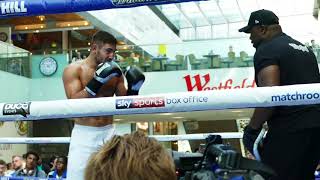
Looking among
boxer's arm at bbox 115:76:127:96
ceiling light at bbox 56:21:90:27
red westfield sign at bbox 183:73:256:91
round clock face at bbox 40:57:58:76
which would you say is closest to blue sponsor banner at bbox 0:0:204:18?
boxer's arm at bbox 115:76:127:96

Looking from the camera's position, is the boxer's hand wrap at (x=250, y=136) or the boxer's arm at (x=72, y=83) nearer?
the boxer's hand wrap at (x=250, y=136)

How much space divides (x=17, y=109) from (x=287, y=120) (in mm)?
1127

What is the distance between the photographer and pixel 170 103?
1937mm

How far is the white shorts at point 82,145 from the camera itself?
7.96 ft

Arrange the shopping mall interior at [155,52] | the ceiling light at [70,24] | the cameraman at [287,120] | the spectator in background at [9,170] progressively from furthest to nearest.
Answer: the ceiling light at [70,24] → the shopping mall interior at [155,52] → the spectator in background at [9,170] → the cameraman at [287,120]

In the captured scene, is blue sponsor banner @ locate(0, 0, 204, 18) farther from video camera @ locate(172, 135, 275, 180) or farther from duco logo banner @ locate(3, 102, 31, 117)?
video camera @ locate(172, 135, 275, 180)

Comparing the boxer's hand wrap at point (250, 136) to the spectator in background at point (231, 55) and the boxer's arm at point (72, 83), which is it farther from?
the spectator in background at point (231, 55)

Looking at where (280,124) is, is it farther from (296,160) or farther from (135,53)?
(135,53)

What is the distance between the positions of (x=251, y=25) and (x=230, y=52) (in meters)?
11.1

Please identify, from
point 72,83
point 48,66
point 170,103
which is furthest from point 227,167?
point 48,66

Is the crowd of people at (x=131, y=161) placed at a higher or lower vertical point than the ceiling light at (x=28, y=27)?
lower

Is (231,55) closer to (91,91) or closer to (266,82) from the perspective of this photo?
(91,91)

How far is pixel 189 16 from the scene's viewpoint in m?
20.5

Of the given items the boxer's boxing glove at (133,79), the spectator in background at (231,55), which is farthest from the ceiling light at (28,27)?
the boxer's boxing glove at (133,79)
